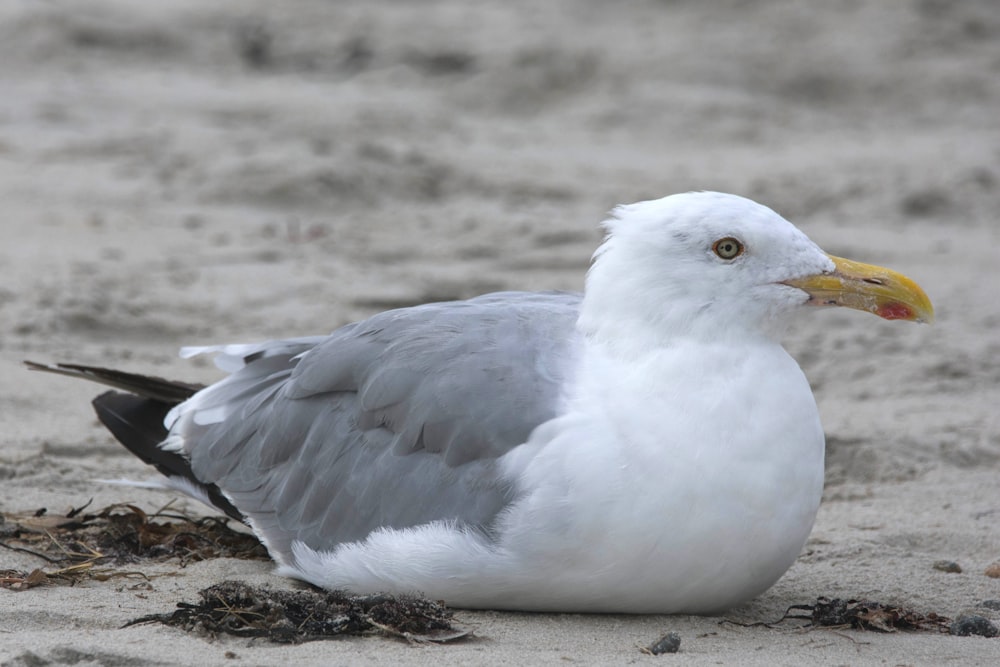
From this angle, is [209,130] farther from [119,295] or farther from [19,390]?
[19,390]

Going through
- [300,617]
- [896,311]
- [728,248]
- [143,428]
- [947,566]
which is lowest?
[947,566]

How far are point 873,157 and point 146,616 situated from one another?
674 cm

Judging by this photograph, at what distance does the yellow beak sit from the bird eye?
0.48 ft

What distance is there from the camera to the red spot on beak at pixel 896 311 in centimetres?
373

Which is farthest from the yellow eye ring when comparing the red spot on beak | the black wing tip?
the black wing tip

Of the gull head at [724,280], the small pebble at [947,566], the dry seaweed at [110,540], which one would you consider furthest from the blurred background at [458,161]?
the gull head at [724,280]

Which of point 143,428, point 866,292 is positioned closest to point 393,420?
point 143,428

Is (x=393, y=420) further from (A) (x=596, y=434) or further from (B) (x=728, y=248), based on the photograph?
(B) (x=728, y=248)

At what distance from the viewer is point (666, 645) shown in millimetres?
3352

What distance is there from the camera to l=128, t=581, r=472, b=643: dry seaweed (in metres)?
3.36

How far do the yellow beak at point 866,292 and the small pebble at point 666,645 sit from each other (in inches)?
37.2

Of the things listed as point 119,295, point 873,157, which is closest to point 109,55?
point 119,295

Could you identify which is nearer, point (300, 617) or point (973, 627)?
point (300, 617)

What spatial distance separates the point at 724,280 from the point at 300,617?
1.33m
